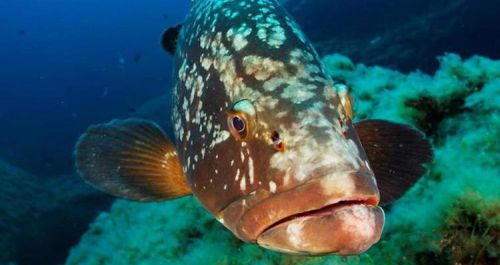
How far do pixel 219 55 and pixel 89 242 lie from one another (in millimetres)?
4909

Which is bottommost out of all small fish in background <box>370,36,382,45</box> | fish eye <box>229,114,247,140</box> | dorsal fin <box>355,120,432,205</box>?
small fish in background <box>370,36,382,45</box>

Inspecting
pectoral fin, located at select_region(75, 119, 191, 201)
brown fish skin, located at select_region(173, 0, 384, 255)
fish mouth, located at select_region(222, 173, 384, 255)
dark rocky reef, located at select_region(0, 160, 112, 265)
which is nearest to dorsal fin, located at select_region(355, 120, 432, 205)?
brown fish skin, located at select_region(173, 0, 384, 255)

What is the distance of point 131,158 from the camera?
3.78 metres

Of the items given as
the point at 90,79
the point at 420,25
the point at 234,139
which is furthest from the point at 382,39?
the point at 90,79

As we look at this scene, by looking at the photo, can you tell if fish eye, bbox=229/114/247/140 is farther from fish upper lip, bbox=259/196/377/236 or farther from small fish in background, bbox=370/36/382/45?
small fish in background, bbox=370/36/382/45

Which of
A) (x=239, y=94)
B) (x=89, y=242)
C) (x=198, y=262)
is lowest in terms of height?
(x=89, y=242)

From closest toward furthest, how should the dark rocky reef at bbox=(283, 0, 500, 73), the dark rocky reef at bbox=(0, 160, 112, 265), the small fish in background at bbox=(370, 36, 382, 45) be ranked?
the dark rocky reef at bbox=(0, 160, 112, 265) < the dark rocky reef at bbox=(283, 0, 500, 73) < the small fish in background at bbox=(370, 36, 382, 45)

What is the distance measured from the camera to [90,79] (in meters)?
72.2

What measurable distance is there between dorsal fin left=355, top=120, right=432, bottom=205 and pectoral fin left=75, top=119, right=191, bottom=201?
1.50m

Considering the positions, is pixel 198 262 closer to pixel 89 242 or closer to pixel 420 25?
pixel 89 242

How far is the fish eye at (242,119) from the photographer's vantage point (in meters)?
2.69

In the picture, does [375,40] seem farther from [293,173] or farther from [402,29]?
[293,173]

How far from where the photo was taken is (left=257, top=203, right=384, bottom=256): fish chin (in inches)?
86.5

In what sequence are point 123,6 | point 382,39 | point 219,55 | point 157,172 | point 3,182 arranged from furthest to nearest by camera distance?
point 123,6 → point 382,39 → point 3,182 → point 157,172 → point 219,55
